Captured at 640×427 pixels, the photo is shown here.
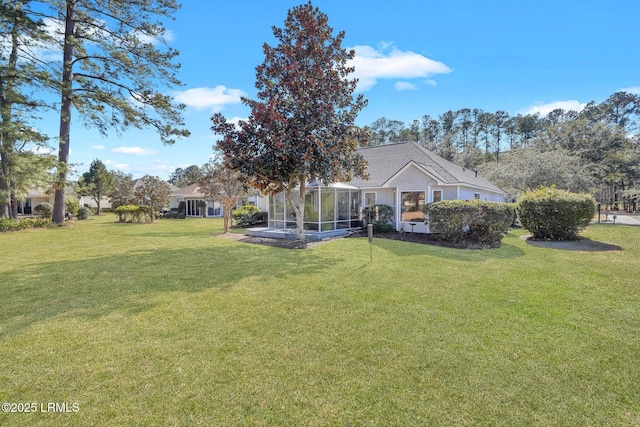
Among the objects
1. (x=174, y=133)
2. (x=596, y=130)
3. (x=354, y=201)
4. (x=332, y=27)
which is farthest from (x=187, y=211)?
(x=596, y=130)

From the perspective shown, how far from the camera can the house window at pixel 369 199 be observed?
57.5ft

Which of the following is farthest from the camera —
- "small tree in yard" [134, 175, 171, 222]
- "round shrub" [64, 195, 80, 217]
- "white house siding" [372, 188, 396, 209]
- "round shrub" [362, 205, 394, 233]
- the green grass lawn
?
"round shrub" [64, 195, 80, 217]

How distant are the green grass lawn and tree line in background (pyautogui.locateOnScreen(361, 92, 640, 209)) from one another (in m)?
9.33

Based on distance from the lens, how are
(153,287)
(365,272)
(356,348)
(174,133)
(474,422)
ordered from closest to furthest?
(474,422)
(356,348)
(153,287)
(365,272)
(174,133)

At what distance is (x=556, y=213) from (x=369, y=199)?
8985 mm

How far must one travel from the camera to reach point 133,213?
25578 millimetres

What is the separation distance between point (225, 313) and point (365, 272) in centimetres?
388

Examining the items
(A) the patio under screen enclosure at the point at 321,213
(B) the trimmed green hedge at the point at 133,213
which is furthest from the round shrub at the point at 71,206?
(A) the patio under screen enclosure at the point at 321,213

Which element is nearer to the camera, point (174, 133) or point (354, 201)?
point (354, 201)

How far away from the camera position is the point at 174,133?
19359 millimetres

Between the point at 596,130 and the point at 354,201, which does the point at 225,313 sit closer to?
the point at 354,201

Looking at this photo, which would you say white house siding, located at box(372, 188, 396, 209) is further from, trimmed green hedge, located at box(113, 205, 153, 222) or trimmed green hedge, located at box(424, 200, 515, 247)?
trimmed green hedge, located at box(113, 205, 153, 222)

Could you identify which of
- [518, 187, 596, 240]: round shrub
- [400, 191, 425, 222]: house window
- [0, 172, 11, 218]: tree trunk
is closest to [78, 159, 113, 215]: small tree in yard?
[0, 172, 11, 218]: tree trunk

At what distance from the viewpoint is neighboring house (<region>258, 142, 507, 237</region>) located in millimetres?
15352
